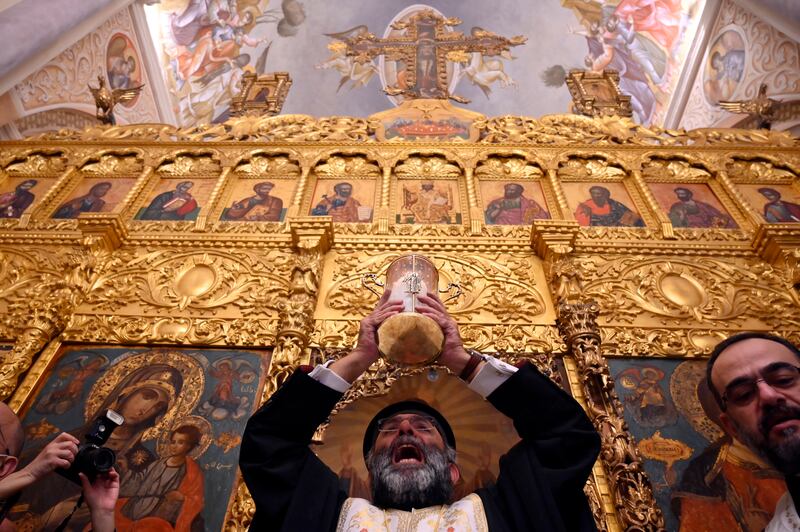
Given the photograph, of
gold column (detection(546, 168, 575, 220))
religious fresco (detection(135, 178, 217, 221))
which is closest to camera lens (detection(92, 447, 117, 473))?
religious fresco (detection(135, 178, 217, 221))

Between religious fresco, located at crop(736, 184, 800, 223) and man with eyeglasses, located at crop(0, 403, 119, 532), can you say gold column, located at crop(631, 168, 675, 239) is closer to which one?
religious fresco, located at crop(736, 184, 800, 223)

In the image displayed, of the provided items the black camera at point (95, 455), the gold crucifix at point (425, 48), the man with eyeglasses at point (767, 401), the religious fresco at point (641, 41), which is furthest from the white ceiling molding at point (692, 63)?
the black camera at point (95, 455)

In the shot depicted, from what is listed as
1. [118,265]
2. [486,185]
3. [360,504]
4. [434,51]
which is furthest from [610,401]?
[434,51]

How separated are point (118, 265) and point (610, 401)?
5.30 meters

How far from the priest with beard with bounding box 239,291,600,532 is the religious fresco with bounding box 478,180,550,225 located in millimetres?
4160

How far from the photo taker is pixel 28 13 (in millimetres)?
7516

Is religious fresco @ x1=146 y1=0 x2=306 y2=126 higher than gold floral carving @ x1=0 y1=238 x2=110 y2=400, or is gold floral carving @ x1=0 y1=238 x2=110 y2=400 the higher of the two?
religious fresco @ x1=146 y1=0 x2=306 y2=126

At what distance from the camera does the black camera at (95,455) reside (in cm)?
249

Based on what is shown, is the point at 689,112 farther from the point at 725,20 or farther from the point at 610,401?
the point at 610,401

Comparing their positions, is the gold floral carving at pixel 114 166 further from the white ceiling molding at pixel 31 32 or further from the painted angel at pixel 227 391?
the painted angel at pixel 227 391

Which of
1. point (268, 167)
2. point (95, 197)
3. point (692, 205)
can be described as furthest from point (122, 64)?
point (692, 205)

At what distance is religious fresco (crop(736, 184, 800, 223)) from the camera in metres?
6.37

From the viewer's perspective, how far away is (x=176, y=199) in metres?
6.71

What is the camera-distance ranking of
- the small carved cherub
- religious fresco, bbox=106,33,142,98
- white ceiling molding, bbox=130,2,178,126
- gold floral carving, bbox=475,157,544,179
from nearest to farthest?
gold floral carving, bbox=475,157,544,179 < the small carved cherub < religious fresco, bbox=106,33,142,98 < white ceiling molding, bbox=130,2,178,126
